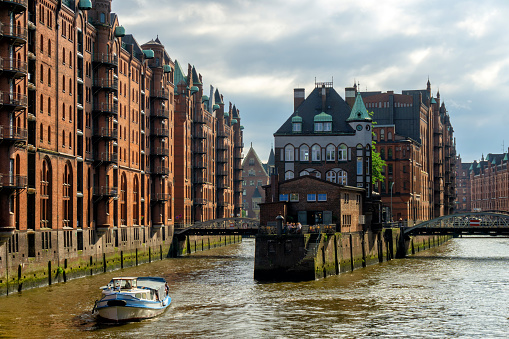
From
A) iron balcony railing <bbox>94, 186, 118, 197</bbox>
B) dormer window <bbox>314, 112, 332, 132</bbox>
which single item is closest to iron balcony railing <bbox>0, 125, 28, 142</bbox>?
iron balcony railing <bbox>94, 186, 118, 197</bbox>

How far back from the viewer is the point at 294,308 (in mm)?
50531

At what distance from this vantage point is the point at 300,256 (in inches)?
2574

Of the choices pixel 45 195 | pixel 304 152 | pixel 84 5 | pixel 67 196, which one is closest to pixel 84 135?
pixel 67 196

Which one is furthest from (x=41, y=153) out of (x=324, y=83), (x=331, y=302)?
(x=324, y=83)

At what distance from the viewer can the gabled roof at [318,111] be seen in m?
101

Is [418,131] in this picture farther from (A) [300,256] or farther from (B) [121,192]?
(A) [300,256]

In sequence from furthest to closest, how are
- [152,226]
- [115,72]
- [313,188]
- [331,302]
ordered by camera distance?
1. [152,226]
2. [115,72]
3. [313,188]
4. [331,302]

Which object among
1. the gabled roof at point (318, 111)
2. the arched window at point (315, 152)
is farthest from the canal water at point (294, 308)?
the gabled roof at point (318, 111)

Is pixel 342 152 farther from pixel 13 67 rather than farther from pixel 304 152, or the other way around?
pixel 13 67

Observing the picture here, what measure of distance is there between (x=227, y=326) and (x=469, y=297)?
21.3m

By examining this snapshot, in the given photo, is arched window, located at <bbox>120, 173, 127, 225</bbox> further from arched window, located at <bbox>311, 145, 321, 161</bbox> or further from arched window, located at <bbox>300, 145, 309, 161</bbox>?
arched window, located at <bbox>311, 145, 321, 161</bbox>

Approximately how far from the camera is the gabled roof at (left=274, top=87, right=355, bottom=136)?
331ft

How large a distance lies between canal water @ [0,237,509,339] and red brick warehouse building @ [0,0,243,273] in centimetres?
614

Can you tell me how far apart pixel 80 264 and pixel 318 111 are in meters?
42.3
